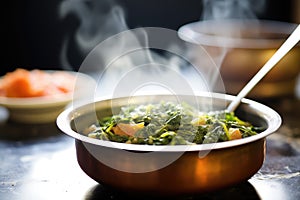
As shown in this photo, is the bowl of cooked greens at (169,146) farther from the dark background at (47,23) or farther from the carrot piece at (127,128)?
the dark background at (47,23)

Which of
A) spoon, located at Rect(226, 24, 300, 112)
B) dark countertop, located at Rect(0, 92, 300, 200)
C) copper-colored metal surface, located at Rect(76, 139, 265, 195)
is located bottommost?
dark countertop, located at Rect(0, 92, 300, 200)

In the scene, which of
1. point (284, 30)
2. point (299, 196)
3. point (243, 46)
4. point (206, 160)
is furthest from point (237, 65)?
point (206, 160)

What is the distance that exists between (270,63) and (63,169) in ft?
2.23

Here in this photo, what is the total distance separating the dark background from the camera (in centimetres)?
328

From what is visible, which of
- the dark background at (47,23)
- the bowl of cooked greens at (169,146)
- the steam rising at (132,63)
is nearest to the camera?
the bowl of cooked greens at (169,146)

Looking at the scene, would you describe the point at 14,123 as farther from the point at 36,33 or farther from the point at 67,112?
the point at 36,33

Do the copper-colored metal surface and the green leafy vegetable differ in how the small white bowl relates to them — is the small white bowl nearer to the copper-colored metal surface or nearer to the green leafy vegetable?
the green leafy vegetable

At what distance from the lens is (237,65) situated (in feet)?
6.79

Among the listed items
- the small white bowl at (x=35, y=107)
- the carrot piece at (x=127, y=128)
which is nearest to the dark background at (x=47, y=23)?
the small white bowl at (x=35, y=107)

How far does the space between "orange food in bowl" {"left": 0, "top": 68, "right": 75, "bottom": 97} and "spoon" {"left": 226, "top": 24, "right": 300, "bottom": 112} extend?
0.82 metres

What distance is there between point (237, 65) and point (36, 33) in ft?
5.51

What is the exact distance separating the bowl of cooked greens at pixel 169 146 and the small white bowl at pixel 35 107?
0.45 meters

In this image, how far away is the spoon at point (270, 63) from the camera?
146 centimetres

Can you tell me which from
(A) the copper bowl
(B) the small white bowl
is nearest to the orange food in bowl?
(B) the small white bowl
